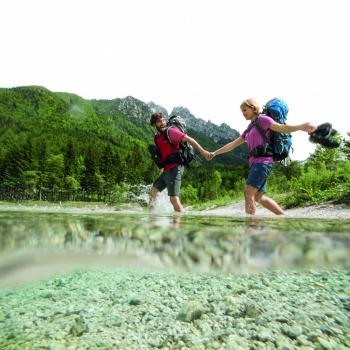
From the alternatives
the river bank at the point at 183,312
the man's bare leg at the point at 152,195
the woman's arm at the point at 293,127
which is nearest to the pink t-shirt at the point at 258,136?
the woman's arm at the point at 293,127

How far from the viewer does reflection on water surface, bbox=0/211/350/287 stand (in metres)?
4.05

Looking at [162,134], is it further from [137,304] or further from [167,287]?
[137,304]

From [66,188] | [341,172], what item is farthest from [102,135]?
[341,172]

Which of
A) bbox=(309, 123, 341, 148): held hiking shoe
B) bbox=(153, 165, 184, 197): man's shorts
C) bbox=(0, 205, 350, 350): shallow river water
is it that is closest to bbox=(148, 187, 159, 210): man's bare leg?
bbox=(153, 165, 184, 197): man's shorts

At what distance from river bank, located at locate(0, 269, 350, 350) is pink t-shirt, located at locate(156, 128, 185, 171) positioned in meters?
2.60

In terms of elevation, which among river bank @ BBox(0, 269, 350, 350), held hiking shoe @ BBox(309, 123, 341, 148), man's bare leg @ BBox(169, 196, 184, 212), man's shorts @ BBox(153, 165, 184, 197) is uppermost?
held hiking shoe @ BBox(309, 123, 341, 148)

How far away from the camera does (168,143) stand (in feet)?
22.3

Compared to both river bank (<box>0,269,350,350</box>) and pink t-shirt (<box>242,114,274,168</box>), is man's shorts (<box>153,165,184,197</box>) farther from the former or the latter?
river bank (<box>0,269,350,350</box>)

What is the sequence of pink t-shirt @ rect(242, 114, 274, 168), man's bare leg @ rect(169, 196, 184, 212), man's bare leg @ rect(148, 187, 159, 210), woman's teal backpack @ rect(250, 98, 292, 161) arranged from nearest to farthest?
pink t-shirt @ rect(242, 114, 274, 168)
woman's teal backpack @ rect(250, 98, 292, 161)
man's bare leg @ rect(169, 196, 184, 212)
man's bare leg @ rect(148, 187, 159, 210)

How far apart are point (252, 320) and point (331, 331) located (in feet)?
2.51

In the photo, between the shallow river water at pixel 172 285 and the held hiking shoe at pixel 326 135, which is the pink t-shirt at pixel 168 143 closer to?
the shallow river water at pixel 172 285

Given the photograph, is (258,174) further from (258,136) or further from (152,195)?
(152,195)

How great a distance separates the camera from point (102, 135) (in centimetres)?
16838

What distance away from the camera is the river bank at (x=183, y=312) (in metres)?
3.26
